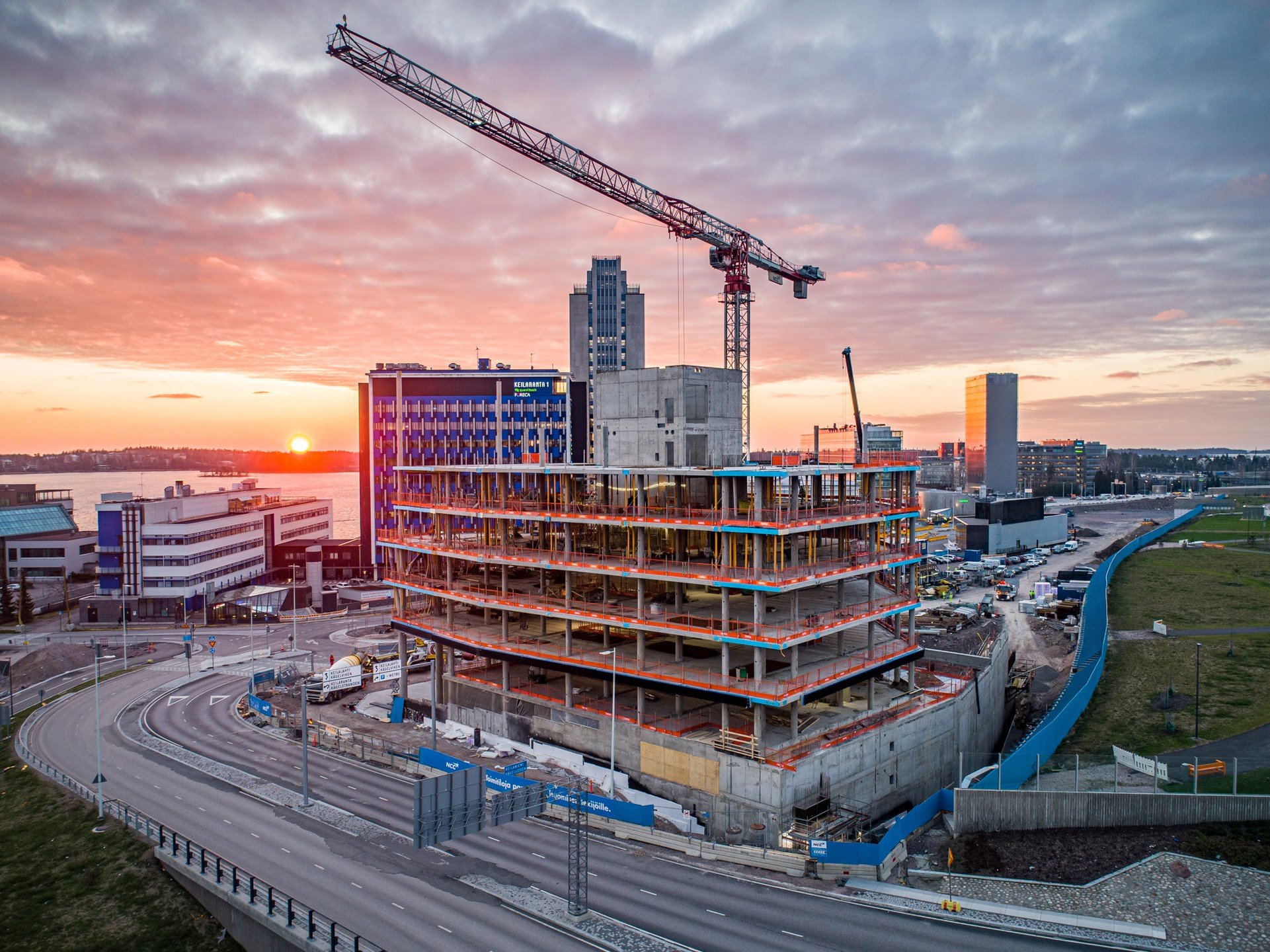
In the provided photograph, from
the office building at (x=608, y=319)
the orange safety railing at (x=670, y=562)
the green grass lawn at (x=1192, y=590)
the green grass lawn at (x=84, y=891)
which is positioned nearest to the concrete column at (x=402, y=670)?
the orange safety railing at (x=670, y=562)


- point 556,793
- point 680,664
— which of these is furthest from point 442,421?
point 556,793

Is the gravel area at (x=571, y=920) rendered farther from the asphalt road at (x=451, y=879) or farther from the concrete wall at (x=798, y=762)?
the concrete wall at (x=798, y=762)

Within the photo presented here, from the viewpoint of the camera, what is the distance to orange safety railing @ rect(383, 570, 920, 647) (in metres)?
43.4

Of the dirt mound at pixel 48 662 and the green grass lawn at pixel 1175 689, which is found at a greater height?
the green grass lawn at pixel 1175 689

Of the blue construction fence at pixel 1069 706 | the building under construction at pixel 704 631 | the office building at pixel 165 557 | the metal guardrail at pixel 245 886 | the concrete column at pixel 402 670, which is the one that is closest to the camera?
the metal guardrail at pixel 245 886

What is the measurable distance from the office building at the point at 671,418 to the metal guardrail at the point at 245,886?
1341 inches

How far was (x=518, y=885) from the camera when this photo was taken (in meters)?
33.6

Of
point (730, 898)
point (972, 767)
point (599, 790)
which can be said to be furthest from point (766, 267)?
point (730, 898)

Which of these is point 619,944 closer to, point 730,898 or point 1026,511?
point 730,898

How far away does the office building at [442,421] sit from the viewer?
423ft

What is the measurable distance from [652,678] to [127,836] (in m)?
30.7

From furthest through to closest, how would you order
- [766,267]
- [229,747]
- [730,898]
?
[766,267] < [229,747] < [730,898]

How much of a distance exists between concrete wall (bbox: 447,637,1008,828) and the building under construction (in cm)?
14

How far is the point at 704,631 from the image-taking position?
4416 centimetres
